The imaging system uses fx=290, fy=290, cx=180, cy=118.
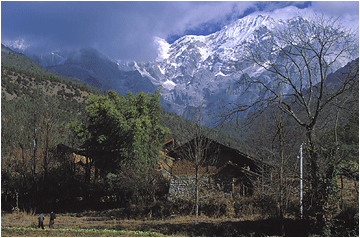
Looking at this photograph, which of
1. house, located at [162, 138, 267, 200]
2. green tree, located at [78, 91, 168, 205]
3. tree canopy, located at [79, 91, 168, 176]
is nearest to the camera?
house, located at [162, 138, 267, 200]

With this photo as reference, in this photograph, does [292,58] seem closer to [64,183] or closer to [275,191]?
[275,191]

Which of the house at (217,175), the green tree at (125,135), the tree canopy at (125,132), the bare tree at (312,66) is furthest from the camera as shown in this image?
the tree canopy at (125,132)

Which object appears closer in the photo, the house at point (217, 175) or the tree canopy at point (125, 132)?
the house at point (217, 175)

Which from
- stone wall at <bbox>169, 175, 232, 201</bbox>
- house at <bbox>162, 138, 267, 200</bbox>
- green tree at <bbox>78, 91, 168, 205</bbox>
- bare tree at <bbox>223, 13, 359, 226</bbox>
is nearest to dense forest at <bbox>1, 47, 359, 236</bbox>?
green tree at <bbox>78, 91, 168, 205</bbox>

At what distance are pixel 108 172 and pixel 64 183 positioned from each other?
4854mm

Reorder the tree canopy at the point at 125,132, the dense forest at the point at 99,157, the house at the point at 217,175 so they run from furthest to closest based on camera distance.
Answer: the tree canopy at the point at 125,132
the dense forest at the point at 99,157
the house at the point at 217,175

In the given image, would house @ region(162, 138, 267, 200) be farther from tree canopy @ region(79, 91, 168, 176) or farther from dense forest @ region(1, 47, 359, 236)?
tree canopy @ region(79, 91, 168, 176)


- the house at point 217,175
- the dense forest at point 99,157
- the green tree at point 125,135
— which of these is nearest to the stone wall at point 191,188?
the house at point 217,175

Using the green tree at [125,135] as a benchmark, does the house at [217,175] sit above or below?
below

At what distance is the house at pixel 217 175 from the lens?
24.1m

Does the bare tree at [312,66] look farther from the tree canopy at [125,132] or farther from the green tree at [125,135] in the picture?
the tree canopy at [125,132]

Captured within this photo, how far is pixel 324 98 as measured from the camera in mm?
10438

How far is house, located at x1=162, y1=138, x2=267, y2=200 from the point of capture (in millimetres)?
24125

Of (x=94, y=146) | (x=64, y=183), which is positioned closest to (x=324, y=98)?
(x=94, y=146)
